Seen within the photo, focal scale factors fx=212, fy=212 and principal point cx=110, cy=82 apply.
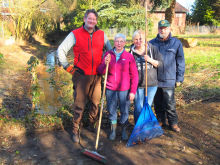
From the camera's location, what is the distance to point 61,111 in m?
4.57

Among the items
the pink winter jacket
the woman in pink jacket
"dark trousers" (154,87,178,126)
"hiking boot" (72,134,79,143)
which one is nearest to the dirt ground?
"hiking boot" (72,134,79,143)

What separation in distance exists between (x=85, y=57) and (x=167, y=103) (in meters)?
1.70

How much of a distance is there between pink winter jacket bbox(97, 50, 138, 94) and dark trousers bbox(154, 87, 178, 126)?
2.36 ft

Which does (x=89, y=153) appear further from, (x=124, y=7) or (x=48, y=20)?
(x=48, y=20)

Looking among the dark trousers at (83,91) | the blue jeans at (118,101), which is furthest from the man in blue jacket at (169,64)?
the dark trousers at (83,91)

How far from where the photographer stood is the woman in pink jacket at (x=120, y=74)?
3418mm

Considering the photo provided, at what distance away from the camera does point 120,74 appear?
3.48 metres

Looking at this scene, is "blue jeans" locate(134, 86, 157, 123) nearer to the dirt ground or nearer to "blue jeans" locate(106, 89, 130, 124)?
"blue jeans" locate(106, 89, 130, 124)

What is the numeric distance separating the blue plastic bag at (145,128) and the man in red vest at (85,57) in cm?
89

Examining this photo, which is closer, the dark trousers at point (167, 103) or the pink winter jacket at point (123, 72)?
the pink winter jacket at point (123, 72)

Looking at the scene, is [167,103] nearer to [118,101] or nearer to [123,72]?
[118,101]

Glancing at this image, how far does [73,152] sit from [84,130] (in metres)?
0.78

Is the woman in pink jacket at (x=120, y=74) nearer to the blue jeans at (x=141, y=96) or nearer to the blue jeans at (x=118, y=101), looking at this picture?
the blue jeans at (x=118, y=101)

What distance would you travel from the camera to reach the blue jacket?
3.73 metres
